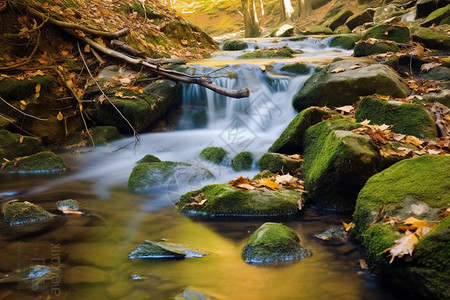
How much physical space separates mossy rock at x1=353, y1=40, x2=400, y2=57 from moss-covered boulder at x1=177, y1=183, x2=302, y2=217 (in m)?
6.60

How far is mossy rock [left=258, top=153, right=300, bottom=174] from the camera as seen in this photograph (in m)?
5.14

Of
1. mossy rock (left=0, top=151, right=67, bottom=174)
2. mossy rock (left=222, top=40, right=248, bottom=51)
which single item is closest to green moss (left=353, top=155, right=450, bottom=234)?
mossy rock (left=0, top=151, right=67, bottom=174)

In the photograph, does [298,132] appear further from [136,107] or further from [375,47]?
[375,47]

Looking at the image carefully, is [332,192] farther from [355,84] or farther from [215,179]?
[355,84]

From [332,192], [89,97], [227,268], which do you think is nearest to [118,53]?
[89,97]

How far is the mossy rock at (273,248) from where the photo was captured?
3092mm

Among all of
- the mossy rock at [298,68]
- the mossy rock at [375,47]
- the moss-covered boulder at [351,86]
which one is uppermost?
the mossy rock at [375,47]

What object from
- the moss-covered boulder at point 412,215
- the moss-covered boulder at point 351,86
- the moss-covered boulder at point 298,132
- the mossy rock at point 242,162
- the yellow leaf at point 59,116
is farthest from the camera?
the yellow leaf at point 59,116

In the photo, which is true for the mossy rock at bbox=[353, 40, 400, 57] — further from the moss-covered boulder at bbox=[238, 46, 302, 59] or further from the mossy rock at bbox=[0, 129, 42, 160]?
the mossy rock at bbox=[0, 129, 42, 160]

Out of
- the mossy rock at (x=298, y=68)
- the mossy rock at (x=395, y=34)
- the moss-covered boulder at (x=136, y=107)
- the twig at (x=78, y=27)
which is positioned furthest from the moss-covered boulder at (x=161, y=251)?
the mossy rock at (x=395, y=34)

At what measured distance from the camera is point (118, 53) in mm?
8758

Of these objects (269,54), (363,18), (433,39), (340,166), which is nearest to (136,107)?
(340,166)

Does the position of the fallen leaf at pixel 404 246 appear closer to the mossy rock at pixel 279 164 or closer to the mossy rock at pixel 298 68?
the mossy rock at pixel 279 164

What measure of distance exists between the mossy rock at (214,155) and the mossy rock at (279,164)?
118 centimetres
